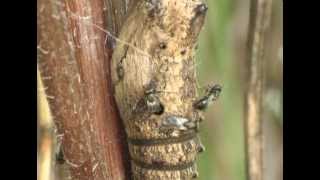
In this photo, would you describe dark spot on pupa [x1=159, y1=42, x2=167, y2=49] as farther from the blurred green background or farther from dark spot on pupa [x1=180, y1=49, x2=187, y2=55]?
the blurred green background

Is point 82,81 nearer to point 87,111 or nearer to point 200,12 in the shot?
point 87,111

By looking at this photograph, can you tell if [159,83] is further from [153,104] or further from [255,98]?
[255,98]

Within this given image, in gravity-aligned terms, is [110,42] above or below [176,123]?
above

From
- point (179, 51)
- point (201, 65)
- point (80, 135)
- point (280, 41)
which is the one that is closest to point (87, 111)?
point (80, 135)

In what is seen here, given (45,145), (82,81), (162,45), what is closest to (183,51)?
(162,45)

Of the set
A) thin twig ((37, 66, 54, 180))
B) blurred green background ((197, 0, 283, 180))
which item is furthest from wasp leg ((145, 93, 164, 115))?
blurred green background ((197, 0, 283, 180))
